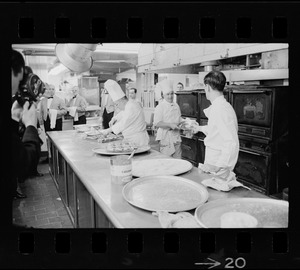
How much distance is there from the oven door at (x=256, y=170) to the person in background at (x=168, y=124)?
86 cm

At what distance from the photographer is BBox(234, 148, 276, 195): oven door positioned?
2.93m

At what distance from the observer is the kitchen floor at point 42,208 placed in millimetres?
2064

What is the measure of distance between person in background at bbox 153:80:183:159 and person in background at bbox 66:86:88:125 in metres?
1.27

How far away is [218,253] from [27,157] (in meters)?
1.12

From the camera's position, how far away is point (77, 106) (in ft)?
14.4

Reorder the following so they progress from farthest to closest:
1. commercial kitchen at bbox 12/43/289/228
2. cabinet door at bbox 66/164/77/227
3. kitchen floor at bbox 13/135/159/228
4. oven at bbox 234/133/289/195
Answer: oven at bbox 234/133/289/195 → cabinet door at bbox 66/164/77/227 → kitchen floor at bbox 13/135/159/228 → commercial kitchen at bbox 12/43/289/228

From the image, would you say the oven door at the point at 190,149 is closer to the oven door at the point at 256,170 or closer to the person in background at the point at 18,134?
the oven door at the point at 256,170

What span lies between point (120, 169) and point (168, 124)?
2215 mm

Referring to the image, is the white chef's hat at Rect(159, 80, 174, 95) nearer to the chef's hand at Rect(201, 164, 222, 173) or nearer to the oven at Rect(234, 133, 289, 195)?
the oven at Rect(234, 133, 289, 195)

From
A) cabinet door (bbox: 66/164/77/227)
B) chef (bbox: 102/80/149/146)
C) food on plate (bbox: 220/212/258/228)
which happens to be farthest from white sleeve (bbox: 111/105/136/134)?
food on plate (bbox: 220/212/258/228)
